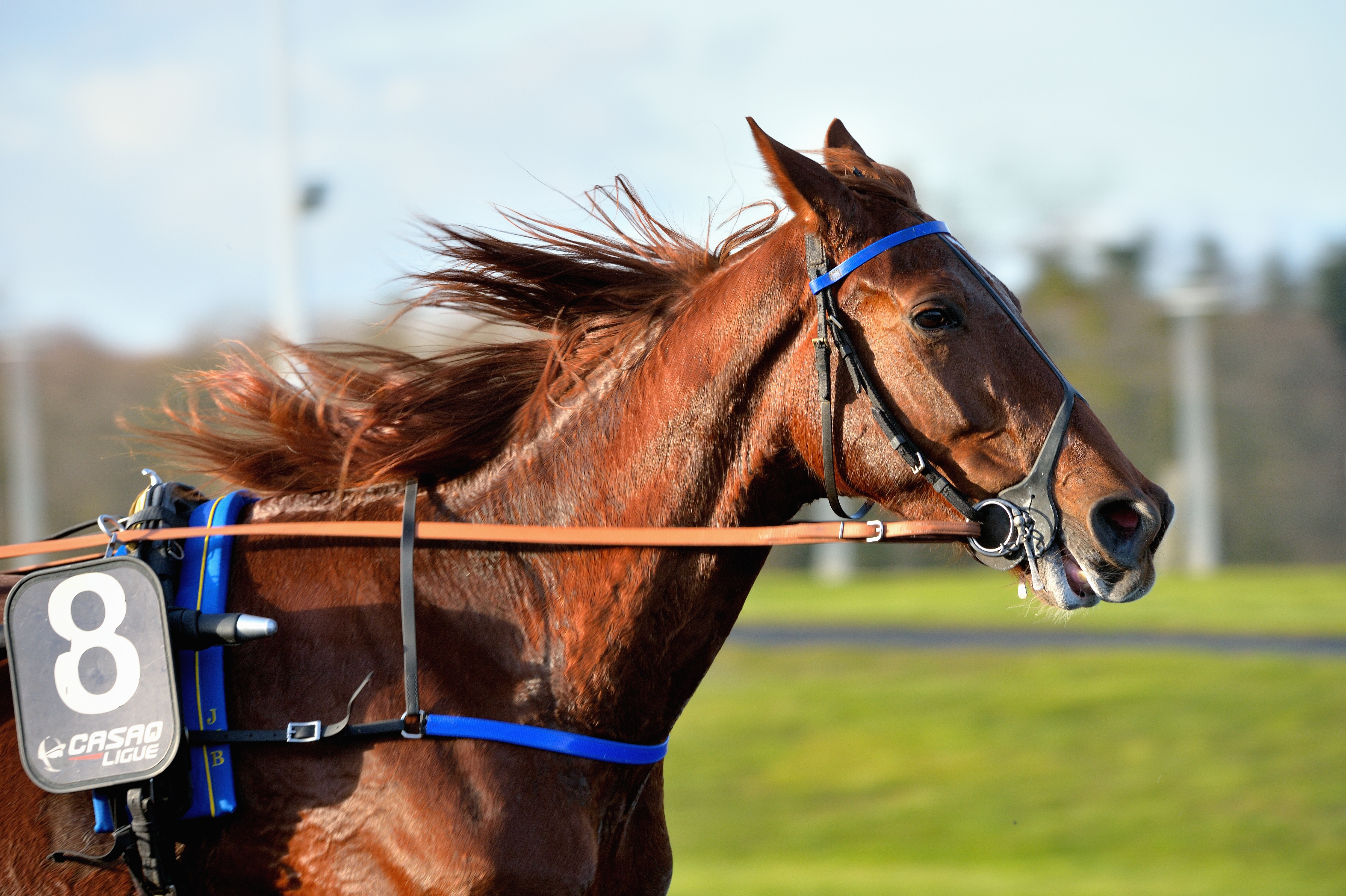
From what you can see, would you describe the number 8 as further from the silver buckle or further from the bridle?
the bridle

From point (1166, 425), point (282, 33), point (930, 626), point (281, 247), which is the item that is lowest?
point (930, 626)

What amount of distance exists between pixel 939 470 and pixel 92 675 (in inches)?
67.3

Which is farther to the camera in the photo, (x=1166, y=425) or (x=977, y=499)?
(x=1166, y=425)

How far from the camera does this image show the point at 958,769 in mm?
8133

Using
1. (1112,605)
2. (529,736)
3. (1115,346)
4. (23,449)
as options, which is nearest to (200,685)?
(529,736)

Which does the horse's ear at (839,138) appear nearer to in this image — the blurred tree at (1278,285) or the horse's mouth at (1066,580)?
the horse's mouth at (1066,580)

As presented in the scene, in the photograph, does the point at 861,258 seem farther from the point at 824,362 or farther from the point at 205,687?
the point at 205,687

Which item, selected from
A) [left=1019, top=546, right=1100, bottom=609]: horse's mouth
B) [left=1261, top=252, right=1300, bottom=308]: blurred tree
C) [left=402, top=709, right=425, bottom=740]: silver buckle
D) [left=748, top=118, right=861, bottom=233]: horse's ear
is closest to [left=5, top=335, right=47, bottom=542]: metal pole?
[left=402, top=709, right=425, bottom=740]: silver buckle

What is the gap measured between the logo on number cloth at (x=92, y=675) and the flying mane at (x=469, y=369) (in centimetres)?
47

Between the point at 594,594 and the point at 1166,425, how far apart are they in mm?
22658

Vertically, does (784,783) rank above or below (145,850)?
below

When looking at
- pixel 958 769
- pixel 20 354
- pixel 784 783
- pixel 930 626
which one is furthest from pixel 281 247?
pixel 20 354

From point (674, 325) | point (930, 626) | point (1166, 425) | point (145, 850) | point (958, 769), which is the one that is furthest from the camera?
point (1166, 425)

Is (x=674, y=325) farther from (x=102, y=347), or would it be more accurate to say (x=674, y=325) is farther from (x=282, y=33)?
(x=102, y=347)
